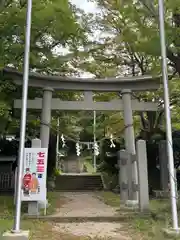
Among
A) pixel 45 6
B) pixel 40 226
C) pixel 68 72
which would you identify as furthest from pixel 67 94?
pixel 40 226

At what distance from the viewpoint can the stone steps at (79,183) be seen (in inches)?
782

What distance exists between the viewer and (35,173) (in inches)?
328

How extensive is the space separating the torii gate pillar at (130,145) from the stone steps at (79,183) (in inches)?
363

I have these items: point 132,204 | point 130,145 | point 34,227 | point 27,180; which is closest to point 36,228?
point 34,227

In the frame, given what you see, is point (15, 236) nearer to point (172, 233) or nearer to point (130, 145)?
point (172, 233)

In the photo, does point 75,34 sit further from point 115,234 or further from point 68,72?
point 115,234

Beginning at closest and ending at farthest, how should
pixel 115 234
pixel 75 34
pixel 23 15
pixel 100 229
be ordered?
1. pixel 115 234
2. pixel 100 229
3. pixel 23 15
4. pixel 75 34

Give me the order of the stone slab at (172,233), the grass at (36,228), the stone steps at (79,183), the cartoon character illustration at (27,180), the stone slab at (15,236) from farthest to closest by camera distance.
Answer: the stone steps at (79,183) → the cartoon character illustration at (27,180) → the grass at (36,228) → the stone slab at (172,233) → the stone slab at (15,236)

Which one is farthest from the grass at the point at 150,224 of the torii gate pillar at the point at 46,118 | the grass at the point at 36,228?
the torii gate pillar at the point at 46,118

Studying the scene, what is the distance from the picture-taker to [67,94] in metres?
14.2

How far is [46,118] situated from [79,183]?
36.6 ft

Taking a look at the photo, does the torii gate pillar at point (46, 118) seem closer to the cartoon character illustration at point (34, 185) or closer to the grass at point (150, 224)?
the cartoon character illustration at point (34, 185)

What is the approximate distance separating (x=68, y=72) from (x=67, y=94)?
1.12 m

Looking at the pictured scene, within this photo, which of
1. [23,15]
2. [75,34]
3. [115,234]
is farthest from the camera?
[75,34]
